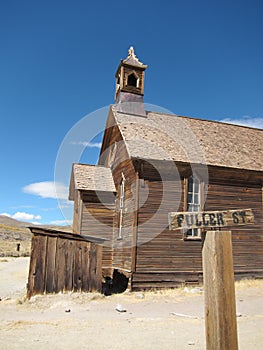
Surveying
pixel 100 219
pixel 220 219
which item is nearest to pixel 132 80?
pixel 100 219

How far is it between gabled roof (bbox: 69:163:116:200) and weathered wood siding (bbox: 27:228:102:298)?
14.9 feet

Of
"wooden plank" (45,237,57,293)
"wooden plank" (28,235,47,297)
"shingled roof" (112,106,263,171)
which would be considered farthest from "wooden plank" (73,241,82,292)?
"shingled roof" (112,106,263,171)

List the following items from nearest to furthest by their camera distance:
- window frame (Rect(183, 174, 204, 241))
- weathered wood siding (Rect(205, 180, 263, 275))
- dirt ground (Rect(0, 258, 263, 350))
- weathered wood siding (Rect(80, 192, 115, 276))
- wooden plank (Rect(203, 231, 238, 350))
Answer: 1. wooden plank (Rect(203, 231, 238, 350))
2. dirt ground (Rect(0, 258, 263, 350))
3. window frame (Rect(183, 174, 204, 241))
4. weathered wood siding (Rect(205, 180, 263, 275))
5. weathered wood siding (Rect(80, 192, 115, 276))

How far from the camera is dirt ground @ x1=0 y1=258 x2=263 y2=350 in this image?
689 cm

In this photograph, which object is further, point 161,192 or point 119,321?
point 161,192

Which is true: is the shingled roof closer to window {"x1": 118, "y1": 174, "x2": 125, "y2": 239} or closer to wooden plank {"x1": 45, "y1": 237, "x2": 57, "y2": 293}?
window {"x1": 118, "y1": 174, "x2": 125, "y2": 239}

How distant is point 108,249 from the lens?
17.3 meters

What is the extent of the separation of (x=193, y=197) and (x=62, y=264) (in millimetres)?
6529

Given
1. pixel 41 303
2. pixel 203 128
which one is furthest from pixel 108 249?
pixel 203 128

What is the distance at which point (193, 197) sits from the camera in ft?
50.6

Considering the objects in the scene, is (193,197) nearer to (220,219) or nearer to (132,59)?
(132,59)

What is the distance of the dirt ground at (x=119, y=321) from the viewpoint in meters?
→ 6.89

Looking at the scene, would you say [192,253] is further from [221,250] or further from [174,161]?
[221,250]

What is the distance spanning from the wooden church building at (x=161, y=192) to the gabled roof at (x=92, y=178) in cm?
5
